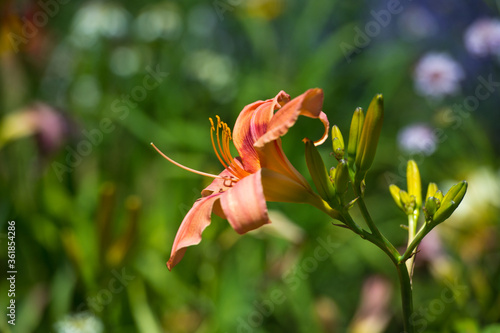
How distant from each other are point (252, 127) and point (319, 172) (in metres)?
0.13

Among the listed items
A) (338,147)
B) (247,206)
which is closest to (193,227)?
(247,206)

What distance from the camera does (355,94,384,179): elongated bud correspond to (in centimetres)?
63

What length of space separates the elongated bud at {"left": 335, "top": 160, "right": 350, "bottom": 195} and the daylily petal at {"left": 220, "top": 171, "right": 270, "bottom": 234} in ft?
0.36

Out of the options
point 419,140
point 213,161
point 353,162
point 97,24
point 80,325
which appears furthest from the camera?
point 97,24

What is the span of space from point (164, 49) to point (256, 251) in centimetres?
117

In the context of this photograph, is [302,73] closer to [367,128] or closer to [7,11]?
[7,11]

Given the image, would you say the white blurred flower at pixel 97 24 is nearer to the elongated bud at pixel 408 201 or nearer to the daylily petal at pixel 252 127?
the daylily petal at pixel 252 127

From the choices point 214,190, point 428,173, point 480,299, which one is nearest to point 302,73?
point 428,173

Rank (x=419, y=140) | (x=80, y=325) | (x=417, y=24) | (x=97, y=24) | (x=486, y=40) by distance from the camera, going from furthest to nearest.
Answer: (x=417, y=24) → (x=97, y=24) → (x=486, y=40) → (x=419, y=140) → (x=80, y=325)

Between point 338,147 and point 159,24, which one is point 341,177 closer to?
point 338,147

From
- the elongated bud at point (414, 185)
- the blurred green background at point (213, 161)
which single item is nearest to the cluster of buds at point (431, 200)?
the elongated bud at point (414, 185)

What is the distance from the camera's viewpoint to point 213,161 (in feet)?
7.28

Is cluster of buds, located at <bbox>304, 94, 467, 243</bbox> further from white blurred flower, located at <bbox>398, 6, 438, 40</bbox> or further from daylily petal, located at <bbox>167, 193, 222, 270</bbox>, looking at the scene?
white blurred flower, located at <bbox>398, 6, 438, 40</bbox>

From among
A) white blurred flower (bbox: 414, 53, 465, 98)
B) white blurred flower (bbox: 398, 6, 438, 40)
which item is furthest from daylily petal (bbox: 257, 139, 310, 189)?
white blurred flower (bbox: 398, 6, 438, 40)
